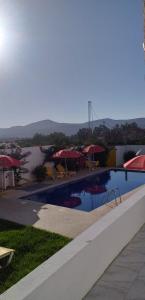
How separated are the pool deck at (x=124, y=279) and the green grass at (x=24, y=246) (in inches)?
71.8

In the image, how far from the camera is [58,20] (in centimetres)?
1280

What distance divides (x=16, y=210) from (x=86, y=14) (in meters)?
7.87

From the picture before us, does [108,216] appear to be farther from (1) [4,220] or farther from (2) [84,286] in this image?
(1) [4,220]

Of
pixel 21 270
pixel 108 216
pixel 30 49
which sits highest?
pixel 30 49

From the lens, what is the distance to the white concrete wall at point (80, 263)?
10.1ft

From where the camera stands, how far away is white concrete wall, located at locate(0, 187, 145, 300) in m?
3.07

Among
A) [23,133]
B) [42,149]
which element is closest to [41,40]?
[42,149]

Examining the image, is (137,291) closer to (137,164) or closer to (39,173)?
(137,164)

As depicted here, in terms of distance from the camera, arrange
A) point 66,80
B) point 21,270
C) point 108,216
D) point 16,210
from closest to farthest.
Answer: point 108,216
point 21,270
point 16,210
point 66,80

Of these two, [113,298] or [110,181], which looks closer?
[113,298]

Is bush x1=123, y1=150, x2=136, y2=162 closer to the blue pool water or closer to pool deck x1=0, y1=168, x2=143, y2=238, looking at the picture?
the blue pool water

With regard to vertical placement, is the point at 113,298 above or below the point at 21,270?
above

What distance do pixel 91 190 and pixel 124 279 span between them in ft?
41.7

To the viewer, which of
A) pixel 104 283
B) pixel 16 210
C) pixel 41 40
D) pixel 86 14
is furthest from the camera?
pixel 41 40
